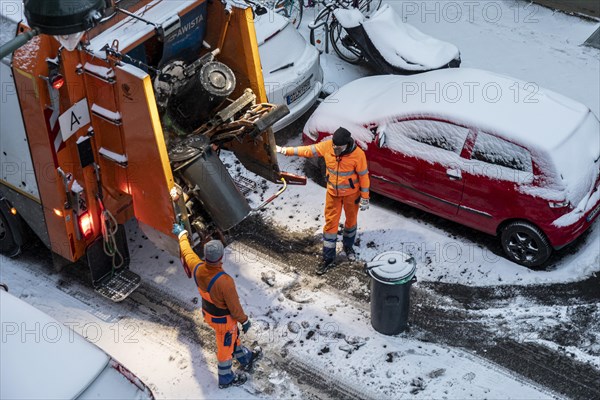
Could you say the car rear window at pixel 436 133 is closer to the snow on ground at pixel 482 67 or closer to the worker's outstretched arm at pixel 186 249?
the snow on ground at pixel 482 67

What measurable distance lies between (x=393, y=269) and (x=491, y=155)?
185 centimetres

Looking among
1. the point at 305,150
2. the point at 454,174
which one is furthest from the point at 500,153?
the point at 305,150

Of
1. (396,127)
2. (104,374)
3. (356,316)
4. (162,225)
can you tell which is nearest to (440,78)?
(396,127)

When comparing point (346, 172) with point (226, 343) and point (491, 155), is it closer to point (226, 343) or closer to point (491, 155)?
point (491, 155)

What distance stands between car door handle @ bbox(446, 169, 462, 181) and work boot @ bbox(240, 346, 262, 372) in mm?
2731

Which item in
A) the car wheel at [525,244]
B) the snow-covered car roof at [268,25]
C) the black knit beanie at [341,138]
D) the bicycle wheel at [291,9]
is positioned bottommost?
the car wheel at [525,244]

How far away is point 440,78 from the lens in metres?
9.79

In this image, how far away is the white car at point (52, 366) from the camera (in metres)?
6.00

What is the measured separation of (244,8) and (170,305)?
298 centimetres

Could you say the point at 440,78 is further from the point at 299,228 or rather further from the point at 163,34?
the point at 163,34

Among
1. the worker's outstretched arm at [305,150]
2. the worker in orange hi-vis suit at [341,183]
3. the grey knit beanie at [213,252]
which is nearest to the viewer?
the grey knit beanie at [213,252]

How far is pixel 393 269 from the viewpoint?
772 centimetres

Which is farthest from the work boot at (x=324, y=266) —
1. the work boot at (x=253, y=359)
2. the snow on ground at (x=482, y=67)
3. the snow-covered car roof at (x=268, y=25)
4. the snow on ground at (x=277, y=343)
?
the snow-covered car roof at (x=268, y=25)

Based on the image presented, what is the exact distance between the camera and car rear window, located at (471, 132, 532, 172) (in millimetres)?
8594
